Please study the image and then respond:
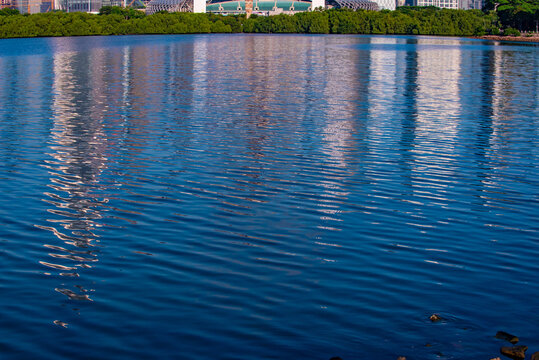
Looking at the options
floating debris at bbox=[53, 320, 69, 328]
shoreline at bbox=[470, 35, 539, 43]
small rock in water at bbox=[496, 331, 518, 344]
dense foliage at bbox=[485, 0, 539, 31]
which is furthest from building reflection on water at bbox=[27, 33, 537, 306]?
dense foliage at bbox=[485, 0, 539, 31]

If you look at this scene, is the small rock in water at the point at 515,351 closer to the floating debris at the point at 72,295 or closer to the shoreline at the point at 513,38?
the floating debris at the point at 72,295

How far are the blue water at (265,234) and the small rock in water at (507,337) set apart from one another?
0.57ft

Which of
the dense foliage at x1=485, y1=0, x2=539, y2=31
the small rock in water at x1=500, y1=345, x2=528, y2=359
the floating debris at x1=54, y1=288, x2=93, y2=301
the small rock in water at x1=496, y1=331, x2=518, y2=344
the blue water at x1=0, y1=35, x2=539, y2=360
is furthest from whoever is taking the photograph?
the dense foliage at x1=485, y1=0, x2=539, y2=31

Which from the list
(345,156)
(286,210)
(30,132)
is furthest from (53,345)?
(30,132)

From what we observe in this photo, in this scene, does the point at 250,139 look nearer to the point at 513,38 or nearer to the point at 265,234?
the point at 265,234

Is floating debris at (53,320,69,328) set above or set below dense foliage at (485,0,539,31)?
below

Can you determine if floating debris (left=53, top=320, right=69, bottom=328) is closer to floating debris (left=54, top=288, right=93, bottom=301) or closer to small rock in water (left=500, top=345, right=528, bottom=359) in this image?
floating debris (left=54, top=288, right=93, bottom=301)

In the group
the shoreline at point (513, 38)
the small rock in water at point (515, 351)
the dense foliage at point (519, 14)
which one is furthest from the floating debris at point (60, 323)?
the dense foliage at point (519, 14)

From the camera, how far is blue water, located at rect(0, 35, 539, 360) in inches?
419

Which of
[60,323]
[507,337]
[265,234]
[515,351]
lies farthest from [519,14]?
[60,323]

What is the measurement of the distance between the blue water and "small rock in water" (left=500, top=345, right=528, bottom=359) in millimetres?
151

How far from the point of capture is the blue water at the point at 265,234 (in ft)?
34.9

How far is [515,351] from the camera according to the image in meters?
9.93

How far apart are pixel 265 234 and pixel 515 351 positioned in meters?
6.48
